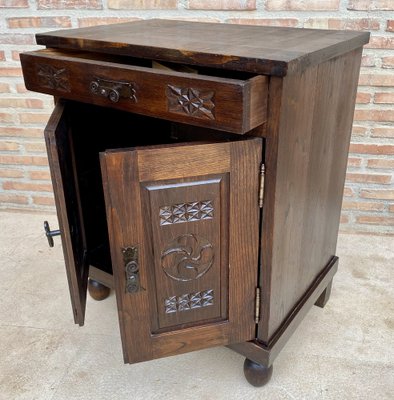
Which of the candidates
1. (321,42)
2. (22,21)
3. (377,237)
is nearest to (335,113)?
(321,42)

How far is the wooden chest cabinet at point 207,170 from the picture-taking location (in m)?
0.78

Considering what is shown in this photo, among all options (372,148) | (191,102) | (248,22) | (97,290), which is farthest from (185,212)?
(372,148)

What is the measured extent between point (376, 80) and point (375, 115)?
0.37ft

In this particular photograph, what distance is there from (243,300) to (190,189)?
11.0 inches

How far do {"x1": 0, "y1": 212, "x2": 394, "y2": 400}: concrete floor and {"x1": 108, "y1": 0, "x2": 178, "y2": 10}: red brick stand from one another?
851 mm

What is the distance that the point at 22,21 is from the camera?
1.56 meters

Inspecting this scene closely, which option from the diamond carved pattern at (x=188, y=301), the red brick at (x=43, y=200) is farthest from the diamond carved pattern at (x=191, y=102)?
the red brick at (x=43, y=200)

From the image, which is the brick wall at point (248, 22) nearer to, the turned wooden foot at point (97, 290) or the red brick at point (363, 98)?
the red brick at point (363, 98)

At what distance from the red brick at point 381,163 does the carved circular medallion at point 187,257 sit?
90 centimetres

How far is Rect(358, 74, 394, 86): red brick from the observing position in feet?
4.75

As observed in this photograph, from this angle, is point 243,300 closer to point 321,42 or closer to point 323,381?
point 323,381

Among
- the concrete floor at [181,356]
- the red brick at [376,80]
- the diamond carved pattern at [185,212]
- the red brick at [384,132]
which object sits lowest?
the concrete floor at [181,356]

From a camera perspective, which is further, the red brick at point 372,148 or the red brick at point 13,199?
the red brick at point 13,199

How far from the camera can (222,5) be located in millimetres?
1441
